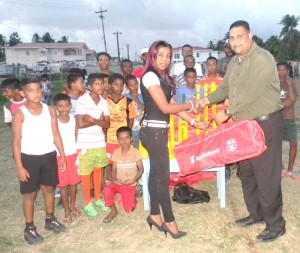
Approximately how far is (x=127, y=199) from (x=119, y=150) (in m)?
0.62

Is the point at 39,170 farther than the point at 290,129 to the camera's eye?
No

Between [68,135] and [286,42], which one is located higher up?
[286,42]

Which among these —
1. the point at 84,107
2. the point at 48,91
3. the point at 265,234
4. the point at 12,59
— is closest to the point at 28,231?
the point at 84,107

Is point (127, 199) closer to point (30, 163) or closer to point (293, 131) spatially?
point (30, 163)

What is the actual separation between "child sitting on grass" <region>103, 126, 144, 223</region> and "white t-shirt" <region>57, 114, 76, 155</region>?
0.55 m

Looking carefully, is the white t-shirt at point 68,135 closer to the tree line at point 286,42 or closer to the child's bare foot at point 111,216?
→ the child's bare foot at point 111,216

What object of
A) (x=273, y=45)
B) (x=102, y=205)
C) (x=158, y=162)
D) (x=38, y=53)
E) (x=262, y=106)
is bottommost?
(x=102, y=205)

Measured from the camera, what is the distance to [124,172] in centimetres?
445

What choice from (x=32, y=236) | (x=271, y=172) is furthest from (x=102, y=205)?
(x=271, y=172)

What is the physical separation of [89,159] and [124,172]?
0.50 metres

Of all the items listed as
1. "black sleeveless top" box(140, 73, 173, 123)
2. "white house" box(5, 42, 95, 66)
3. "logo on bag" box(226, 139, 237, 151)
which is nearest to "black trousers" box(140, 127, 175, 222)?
"black sleeveless top" box(140, 73, 173, 123)

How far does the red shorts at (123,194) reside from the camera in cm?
427

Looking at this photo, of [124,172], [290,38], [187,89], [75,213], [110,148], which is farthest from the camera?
[290,38]

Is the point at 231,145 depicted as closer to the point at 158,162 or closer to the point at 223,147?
the point at 223,147
